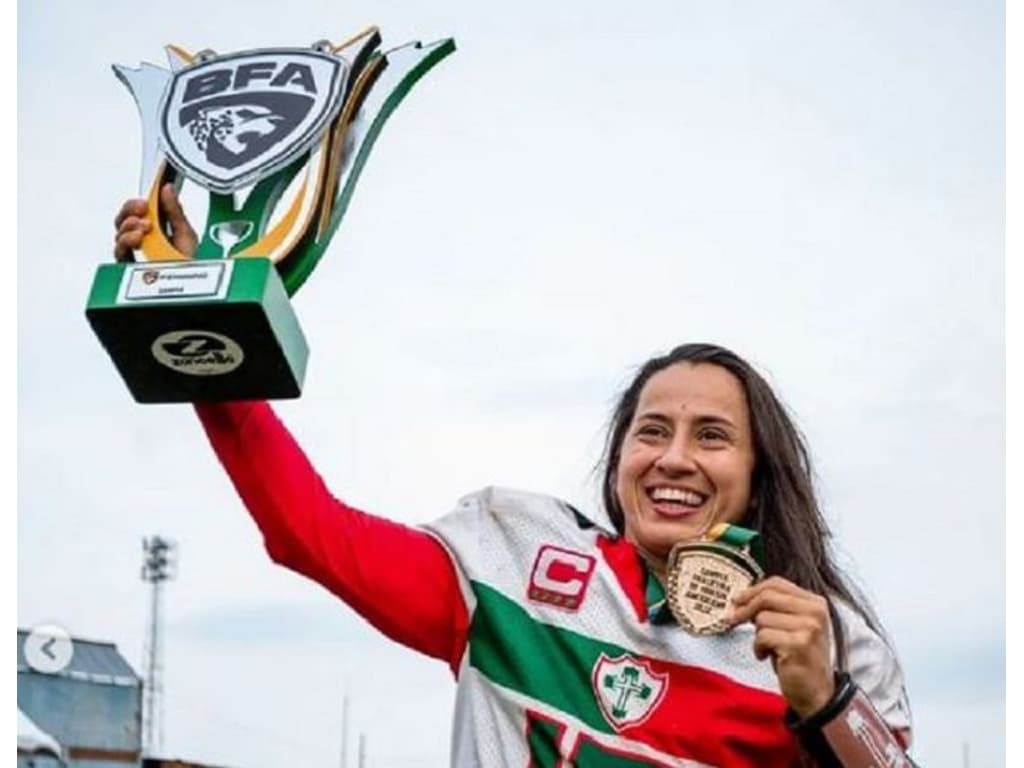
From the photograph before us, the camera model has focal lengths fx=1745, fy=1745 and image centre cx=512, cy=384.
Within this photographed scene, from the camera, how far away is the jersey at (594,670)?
2.49 metres

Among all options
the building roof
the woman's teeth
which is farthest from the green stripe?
the building roof

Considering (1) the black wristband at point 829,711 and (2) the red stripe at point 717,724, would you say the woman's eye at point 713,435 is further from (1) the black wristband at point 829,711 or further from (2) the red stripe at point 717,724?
(1) the black wristband at point 829,711

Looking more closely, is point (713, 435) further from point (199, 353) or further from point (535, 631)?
point (199, 353)

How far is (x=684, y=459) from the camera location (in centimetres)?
266

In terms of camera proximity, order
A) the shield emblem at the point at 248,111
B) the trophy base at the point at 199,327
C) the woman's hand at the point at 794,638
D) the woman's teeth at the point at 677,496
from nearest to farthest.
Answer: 1. the woman's hand at the point at 794,638
2. the trophy base at the point at 199,327
3. the woman's teeth at the point at 677,496
4. the shield emblem at the point at 248,111

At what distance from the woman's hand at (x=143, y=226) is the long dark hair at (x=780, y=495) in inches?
30.2

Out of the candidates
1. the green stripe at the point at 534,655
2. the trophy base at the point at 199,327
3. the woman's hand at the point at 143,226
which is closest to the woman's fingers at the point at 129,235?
the woman's hand at the point at 143,226

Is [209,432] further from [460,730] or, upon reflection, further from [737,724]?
[737,724]

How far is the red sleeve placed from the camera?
2.50 m

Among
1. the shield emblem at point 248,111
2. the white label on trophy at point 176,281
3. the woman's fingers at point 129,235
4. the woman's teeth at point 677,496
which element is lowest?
the woman's teeth at point 677,496

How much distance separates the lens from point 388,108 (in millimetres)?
2912

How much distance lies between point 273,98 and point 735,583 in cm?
110

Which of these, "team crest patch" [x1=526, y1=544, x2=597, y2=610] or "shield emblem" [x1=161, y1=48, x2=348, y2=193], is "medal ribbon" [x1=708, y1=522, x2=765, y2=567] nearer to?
"team crest patch" [x1=526, y1=544, x2=597, y2=610]

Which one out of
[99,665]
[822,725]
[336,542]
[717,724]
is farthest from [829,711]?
[99,665]
